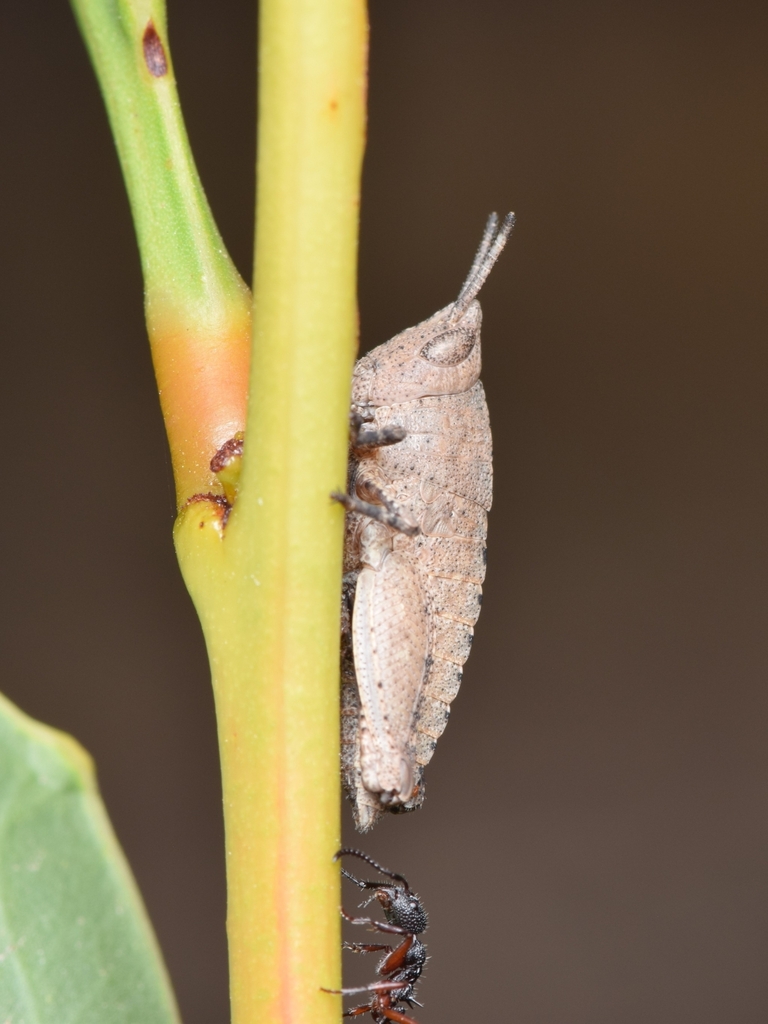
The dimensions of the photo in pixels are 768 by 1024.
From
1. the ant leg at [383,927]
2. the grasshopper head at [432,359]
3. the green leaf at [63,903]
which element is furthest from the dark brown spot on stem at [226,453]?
the ant leg at [383,927]

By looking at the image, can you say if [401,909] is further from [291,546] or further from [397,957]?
[291,546]

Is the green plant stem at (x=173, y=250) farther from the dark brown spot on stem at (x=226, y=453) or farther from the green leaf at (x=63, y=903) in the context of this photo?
the green leaf at (x=63, y=903)

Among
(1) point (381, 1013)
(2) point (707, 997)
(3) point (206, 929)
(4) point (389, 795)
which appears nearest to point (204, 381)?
(4) point (389, 795)

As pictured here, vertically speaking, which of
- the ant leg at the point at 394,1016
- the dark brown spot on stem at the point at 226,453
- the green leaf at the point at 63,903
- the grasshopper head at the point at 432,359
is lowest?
the ant leg at the point at 394,1016

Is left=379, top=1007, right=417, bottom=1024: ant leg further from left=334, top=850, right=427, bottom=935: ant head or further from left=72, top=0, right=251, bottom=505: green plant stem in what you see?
left=72, top=0, right=251, bottom=505: green plant stem

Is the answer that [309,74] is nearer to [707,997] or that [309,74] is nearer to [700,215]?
[700,215]

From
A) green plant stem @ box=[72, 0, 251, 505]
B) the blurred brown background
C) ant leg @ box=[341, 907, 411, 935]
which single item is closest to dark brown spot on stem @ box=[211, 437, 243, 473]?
green plant stem @ box=[72, 0, 251, 505]
